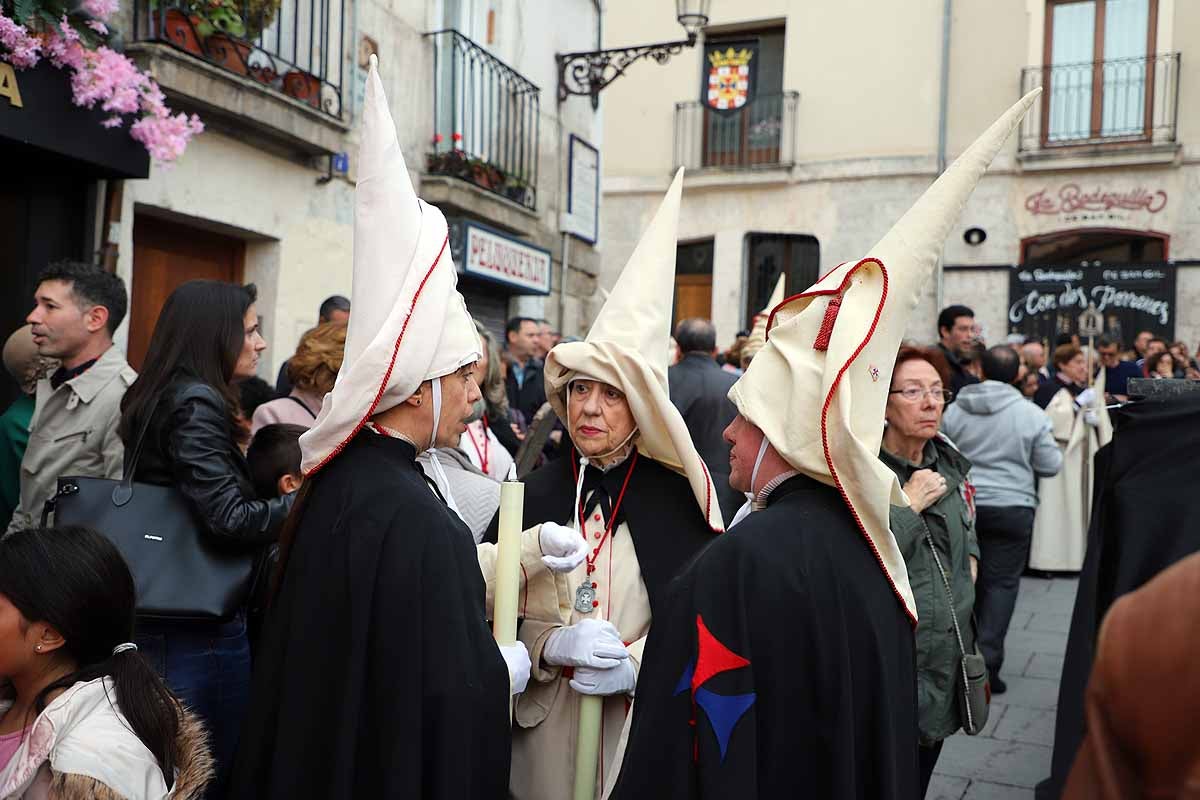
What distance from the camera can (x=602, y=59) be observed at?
11602 mm

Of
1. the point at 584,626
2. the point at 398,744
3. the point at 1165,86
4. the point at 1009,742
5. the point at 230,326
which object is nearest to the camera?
the point at 398,744

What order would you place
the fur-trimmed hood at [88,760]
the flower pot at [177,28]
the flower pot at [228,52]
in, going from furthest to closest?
the flower pot at [228,52], the flower pot at [177,28], the fur-trimmed hood at [88,760]

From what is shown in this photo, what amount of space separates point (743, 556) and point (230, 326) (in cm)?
196

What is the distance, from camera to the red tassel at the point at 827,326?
2422 mm

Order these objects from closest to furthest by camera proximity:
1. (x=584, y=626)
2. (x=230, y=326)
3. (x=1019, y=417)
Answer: (x=584, y=626) → (x=230, y=326) → (x=1019, y=417)

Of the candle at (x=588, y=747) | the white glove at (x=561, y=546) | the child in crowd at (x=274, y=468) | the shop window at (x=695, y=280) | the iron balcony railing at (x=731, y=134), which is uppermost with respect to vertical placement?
the iron balcony railing at (x=731, y=134)

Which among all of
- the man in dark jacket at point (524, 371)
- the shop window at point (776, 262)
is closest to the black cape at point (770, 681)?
the man in dark jacket at point (524, 371)

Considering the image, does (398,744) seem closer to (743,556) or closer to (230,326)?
(743,556)

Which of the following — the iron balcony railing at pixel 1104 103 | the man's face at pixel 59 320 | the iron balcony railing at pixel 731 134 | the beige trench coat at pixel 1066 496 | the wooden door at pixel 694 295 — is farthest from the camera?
the wooden door at pixel 694 295

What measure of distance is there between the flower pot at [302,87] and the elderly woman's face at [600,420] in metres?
5.08

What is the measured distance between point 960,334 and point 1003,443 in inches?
43.5

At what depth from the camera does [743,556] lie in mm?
2303

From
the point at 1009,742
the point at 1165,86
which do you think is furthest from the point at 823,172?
the point at 1009,742

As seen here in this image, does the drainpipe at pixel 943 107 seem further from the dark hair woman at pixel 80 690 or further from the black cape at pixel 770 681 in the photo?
the dark hair woman at pixel 80 690
